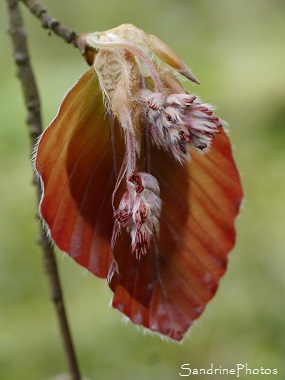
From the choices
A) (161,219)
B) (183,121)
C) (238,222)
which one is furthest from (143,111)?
(238,222)

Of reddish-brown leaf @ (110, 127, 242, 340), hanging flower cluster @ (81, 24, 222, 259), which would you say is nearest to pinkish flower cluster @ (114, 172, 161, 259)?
hanging flower cluster @ (81, 24, 222, 259)

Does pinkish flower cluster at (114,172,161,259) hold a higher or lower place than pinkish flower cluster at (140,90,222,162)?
lower

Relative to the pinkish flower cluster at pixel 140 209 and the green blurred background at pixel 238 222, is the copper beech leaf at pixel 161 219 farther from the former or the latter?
the green blurred background at pixel 238 222

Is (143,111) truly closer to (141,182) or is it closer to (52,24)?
(141,182)

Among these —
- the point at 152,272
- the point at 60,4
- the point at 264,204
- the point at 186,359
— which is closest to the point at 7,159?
the point at 264,204

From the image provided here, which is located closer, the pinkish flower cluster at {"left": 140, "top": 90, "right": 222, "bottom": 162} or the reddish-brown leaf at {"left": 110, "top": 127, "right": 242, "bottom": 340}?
the pinkish flower cluster at {"left": 140, "top": 90, "right": 222, "bottom": 162}

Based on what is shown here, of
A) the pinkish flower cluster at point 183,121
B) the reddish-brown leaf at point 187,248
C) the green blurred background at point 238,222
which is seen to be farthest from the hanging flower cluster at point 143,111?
the green blurred background at point 238,222

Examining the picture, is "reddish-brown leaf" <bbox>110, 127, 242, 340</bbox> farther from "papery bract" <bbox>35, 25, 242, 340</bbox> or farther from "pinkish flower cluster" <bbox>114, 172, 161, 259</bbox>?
"pinkish flower cluster" <bbox>114, 172, 161, 259</bbox>
